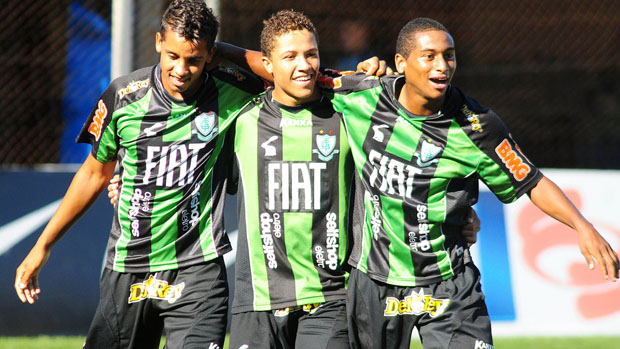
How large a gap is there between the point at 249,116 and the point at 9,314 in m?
3.60

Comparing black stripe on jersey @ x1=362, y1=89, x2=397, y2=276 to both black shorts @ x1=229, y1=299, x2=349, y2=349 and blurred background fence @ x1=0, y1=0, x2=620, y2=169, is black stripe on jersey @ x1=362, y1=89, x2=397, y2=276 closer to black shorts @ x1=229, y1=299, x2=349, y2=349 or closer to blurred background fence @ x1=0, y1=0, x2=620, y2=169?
black shorts @ x1=229, y1=299, x2=349, y2=349

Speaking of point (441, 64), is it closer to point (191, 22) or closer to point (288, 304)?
point (191, 22)

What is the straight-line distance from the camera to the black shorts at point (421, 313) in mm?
3867

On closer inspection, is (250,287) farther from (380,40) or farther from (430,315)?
(380,40)

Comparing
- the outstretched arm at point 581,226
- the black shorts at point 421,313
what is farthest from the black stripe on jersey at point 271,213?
the outstretched arm at point 581,226

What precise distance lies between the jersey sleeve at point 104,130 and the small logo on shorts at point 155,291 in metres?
0.69

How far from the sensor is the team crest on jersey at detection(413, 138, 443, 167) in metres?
3.98

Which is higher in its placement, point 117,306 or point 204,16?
point 204,16

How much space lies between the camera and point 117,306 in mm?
4102

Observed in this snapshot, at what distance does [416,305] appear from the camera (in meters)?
3.94

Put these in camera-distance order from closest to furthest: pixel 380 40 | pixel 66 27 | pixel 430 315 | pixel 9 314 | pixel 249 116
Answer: pixel 430 315 → pixel 249 116 → pixel 9 314 → pixel 66 27 → pixel 380 40

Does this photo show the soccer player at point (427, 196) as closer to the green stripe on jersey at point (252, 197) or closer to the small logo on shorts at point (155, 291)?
the green stripe on jersey at point (252, 197)

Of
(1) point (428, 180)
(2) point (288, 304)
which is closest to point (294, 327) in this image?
(2) point (288, 304)

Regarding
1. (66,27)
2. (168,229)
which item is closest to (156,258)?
(168,229)
